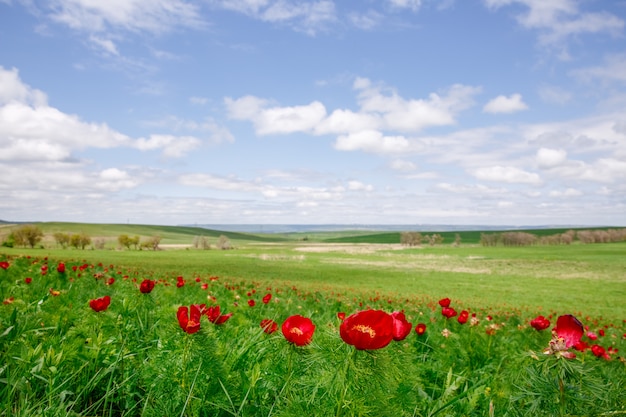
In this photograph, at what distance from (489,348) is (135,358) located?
388 centimetres

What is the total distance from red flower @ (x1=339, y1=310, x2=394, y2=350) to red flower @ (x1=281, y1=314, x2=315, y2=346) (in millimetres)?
489

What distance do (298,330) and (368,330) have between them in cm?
59

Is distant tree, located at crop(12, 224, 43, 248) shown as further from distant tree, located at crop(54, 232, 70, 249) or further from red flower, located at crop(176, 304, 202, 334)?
red flower, located at crop(176, 304, 202, 334)

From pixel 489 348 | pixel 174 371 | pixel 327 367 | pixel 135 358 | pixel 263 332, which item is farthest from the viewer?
pixel 489 348

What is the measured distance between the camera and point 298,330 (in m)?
2.11

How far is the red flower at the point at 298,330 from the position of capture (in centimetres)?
209

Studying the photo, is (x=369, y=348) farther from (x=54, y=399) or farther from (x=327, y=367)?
(x=54, y=399)

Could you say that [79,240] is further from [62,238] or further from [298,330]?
[298,330]

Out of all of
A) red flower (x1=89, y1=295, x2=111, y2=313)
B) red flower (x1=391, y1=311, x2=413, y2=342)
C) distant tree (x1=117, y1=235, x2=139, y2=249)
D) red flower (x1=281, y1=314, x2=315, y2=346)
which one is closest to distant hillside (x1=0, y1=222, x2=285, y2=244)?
distant tree (x1=117, y1=235, x2=139, y2=249)

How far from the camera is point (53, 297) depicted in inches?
185

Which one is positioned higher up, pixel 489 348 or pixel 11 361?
pixel 11 361

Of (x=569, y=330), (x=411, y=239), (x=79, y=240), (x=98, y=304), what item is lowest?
(x=411, y=239)

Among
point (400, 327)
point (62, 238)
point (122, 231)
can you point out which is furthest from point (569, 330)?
point (122, 231)

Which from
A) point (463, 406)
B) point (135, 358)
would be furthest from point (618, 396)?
point (135, 358)
